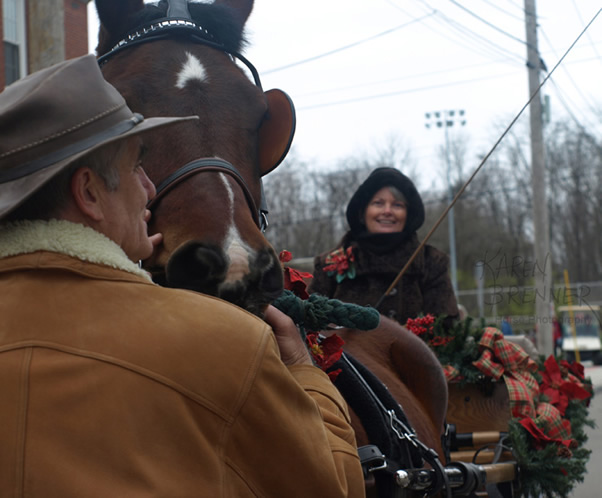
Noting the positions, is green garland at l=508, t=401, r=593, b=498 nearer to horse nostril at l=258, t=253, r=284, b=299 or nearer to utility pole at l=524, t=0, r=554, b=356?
horse nostril at l=258, t=253, r=284, b=299

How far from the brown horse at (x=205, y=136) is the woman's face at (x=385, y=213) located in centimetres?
150

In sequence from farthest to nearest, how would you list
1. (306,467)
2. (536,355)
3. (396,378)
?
(536,355), (396,378), (306,467)

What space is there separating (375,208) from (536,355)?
164cm

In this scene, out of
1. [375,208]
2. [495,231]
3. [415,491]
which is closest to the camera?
[415,491]

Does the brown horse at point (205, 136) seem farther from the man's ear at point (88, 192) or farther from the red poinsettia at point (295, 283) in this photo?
the man's ear at point (88, 192)

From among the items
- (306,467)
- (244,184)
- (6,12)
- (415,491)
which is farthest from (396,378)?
(6,12)

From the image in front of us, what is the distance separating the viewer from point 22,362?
1.25 meters

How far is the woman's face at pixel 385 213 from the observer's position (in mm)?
4336

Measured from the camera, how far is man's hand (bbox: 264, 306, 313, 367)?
1.78m

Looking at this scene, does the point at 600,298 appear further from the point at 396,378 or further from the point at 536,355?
the point at 396,378

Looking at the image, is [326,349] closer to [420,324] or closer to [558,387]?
[420,324]

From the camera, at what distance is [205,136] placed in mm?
2250

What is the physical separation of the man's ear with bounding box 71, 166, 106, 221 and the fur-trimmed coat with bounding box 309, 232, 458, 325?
269 cm

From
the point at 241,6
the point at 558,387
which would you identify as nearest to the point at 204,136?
the point at 241,6
